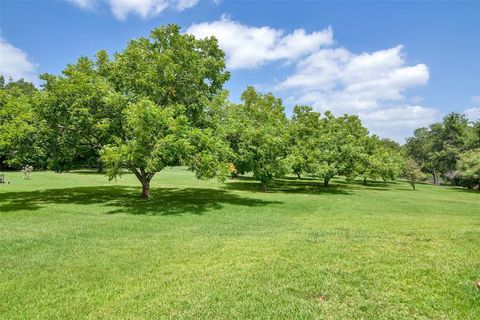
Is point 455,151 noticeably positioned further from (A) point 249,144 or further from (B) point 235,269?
(B) point 235,269

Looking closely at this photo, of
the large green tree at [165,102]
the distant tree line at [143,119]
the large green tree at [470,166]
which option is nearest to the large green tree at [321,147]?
the distant tree line at [143,119]

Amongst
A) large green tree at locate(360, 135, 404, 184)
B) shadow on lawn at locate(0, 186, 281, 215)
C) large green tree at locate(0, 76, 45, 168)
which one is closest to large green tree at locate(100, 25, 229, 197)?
shadow on lawn at locate(0, 186, 281, 215)

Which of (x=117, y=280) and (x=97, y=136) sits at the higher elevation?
(x=97, y=136)

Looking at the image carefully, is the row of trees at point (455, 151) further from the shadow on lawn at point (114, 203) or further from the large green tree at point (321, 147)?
the shadow on lawn at point (114, 203)

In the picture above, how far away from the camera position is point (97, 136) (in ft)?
67.6

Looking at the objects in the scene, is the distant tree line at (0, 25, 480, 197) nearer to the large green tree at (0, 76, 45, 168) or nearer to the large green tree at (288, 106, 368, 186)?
the large green tree at (0, 76, 45, 168)

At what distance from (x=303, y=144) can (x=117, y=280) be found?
97.9 ft

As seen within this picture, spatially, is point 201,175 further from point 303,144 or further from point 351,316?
point 303,144

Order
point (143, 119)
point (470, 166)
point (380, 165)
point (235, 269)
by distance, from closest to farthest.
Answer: point (235, 269)
point (143, 119)
point (380, 165)
point (470, 166)

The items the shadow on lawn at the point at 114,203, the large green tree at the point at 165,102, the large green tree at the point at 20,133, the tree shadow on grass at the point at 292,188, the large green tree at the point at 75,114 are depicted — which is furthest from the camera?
the tree shadow on grass at the point at 292,188

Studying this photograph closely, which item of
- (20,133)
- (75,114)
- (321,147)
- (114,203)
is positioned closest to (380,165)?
(321,147)

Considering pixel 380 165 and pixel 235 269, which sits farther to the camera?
pixel 380 165

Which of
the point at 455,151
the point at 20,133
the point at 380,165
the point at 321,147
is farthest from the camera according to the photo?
the point at 455,151

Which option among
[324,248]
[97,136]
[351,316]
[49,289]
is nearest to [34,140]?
[97,136]
